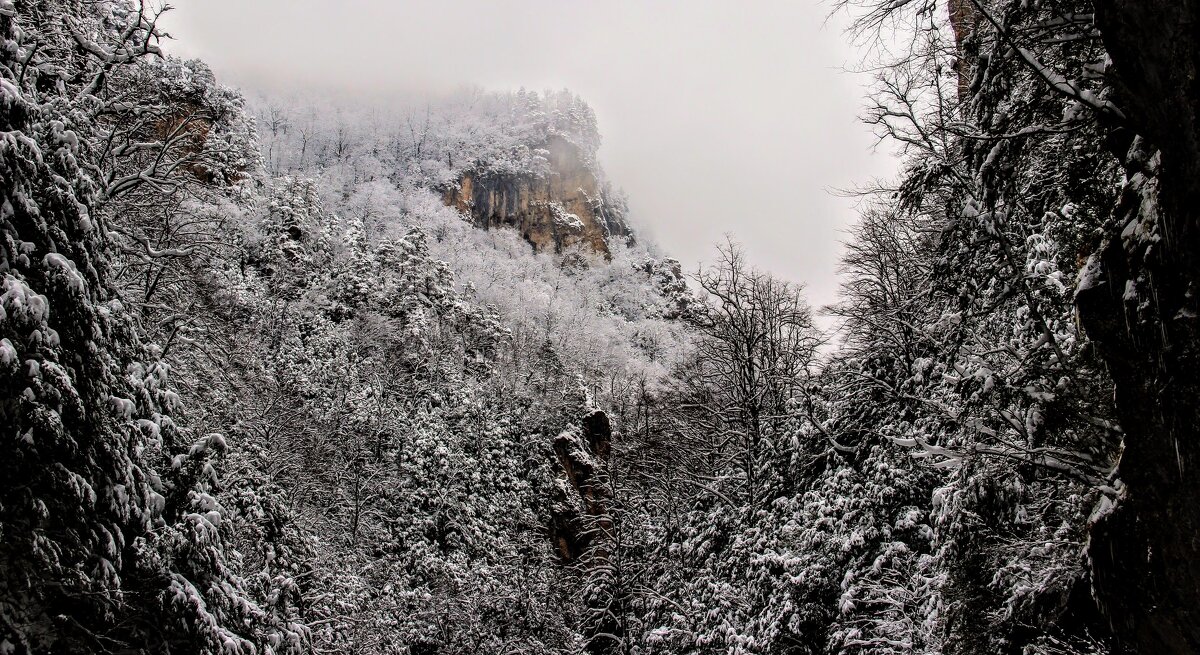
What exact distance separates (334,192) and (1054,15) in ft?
251

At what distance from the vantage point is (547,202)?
8975cm

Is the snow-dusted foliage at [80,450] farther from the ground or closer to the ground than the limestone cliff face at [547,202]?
closer to the ground

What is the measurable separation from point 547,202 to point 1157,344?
8837cm

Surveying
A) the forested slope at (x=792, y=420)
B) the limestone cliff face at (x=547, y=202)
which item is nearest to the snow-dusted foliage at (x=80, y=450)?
the forested slope at (x=792, y=420)

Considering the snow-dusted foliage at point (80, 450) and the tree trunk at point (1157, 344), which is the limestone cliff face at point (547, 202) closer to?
the snow-dusted foliage at point (80, 450)

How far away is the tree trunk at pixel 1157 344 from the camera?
3.31 meters

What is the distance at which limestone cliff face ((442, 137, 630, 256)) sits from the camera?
3383 inches

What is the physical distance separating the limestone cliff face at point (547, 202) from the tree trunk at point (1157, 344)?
83041 millimetres

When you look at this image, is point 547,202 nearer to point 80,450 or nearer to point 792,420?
point 792,420

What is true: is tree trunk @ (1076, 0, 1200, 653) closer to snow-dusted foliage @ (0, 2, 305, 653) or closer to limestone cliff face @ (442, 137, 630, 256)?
snow-dusted foliage @ (0, 2, 305, 653)

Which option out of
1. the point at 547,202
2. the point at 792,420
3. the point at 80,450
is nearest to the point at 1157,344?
the point at 80,450

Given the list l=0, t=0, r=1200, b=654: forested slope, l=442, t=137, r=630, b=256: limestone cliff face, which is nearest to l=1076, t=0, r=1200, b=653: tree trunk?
l=0, t=0, r=1200, b=654: forested slope

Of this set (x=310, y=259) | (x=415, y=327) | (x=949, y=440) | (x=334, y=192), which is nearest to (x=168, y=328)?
(x=949, y=440)

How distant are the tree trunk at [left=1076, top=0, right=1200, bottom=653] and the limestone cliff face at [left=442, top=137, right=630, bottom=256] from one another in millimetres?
83041
